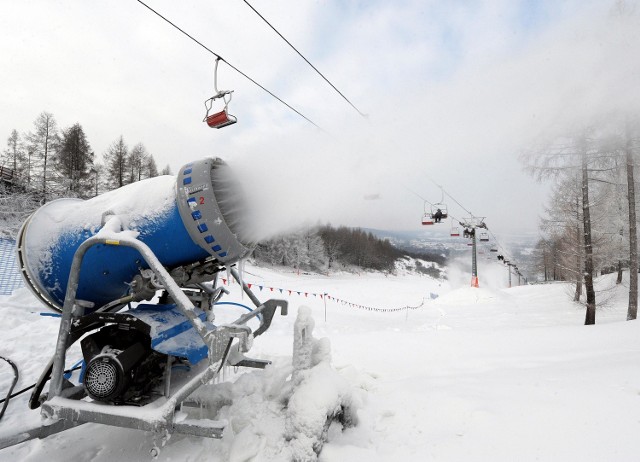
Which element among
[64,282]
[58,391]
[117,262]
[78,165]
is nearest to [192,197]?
[117,262]

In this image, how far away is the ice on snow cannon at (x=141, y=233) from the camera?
334cm

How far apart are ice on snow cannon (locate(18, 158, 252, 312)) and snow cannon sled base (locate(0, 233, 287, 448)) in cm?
26

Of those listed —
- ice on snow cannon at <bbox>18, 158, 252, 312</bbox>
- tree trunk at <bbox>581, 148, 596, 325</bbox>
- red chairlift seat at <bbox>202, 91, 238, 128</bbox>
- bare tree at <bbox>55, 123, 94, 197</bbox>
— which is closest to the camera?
ice on snow cannon at <bbox>18, 158, 252, 312</bbox>

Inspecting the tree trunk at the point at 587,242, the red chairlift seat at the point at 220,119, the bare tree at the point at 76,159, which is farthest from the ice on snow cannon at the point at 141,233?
the bare tree at the point at 76,159

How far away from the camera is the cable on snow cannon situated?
2.88m

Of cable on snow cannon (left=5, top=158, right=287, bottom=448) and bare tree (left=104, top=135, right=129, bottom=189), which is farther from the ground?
bare tree (left=104, top=135, right=129, bottom=189)

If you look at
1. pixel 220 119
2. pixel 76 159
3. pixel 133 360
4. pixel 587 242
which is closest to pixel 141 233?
pixel 133 360

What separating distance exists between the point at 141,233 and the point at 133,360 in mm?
1163

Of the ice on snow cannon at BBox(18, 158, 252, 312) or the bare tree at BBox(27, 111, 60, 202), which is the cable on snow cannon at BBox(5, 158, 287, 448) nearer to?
the ice on snow cannon at BBox(18, 158, 252, 312)

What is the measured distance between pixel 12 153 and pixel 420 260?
122m

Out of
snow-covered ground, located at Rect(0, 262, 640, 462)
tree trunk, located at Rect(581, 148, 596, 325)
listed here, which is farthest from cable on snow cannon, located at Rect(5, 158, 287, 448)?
tree trunk, located at Rect(581, 148, 596, 325)

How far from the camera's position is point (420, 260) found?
135 metres

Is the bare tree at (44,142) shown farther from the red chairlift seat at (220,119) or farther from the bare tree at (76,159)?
the red chairlift seat at (220,119)

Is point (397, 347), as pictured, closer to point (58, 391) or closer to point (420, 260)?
point (58, 391)
